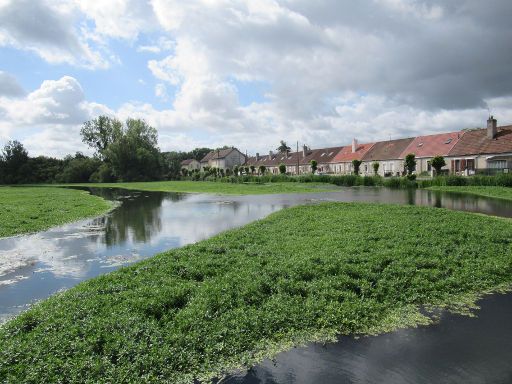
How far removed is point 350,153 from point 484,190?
4793cm

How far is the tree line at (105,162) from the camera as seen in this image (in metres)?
98.8

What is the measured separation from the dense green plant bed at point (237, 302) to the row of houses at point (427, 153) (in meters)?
43.3

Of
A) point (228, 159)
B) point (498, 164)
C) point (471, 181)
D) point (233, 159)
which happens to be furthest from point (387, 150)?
point (233, 159)

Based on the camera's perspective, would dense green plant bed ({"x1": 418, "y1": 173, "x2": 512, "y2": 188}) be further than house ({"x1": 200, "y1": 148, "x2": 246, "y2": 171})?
No

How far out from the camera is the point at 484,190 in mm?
36750

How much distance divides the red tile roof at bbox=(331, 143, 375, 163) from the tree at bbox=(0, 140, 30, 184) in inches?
3319

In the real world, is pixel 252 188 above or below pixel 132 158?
below

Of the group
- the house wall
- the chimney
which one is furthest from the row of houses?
the house wall

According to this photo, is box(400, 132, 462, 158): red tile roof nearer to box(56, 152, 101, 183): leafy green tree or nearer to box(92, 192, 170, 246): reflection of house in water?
box(92, 192, 170, 246): reflection of house in water

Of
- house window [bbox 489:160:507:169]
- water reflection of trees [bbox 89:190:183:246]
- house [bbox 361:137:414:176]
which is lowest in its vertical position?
water reflection of trees [bbox 89:190:183:246]

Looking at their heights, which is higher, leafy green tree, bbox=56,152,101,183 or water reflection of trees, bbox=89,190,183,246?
leafy green tree, bbox=56,152,101,183

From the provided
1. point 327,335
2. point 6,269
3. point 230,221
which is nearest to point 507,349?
point 327,335

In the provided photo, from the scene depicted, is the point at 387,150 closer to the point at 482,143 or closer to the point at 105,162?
the point at 482,143

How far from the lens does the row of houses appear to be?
51188mm
